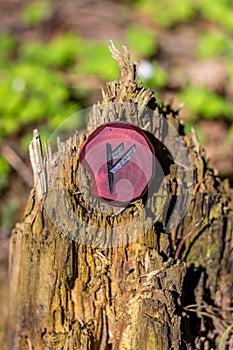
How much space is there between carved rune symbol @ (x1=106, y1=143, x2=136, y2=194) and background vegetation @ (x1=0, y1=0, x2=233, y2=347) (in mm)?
1892

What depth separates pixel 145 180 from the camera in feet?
6.35

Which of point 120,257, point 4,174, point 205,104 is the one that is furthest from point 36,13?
point 120,257

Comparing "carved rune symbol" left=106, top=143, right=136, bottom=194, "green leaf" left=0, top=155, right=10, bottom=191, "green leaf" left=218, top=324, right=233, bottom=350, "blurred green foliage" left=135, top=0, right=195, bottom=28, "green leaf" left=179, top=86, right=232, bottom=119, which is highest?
"blurred green foliage" left=135, top=0, right=195, bottom=28

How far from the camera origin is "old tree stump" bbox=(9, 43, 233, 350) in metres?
1.96

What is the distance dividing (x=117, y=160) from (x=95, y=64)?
3277mm

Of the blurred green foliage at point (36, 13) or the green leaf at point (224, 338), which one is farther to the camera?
the blurred green foliage at point (36, 13)

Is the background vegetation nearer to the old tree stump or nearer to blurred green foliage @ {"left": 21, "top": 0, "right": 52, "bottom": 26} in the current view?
blurred green foliage @ {"left": 21, "top": 0, "right": 52, "bottom": 26}

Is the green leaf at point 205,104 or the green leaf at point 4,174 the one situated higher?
the green leaf at point 205,104

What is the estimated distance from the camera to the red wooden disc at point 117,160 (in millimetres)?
1915

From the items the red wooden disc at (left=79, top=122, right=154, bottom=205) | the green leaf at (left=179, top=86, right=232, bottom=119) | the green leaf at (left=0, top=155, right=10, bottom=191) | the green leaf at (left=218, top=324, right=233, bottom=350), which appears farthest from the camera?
the green leaf at (left=179, top=86, right=232, bottom=119)

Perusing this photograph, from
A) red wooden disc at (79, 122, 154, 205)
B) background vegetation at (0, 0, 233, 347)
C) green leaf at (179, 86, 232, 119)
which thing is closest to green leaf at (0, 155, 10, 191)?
background vegetation at (0, 0, 233, 347)

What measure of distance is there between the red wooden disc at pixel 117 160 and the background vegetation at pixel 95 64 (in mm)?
1873

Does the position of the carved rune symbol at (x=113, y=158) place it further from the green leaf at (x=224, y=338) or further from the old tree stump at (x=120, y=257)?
the green leaf at (x=224, y=338)

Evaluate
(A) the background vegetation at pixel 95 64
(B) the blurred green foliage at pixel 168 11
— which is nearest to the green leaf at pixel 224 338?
(A) the background vegetation at pixel 95 64
